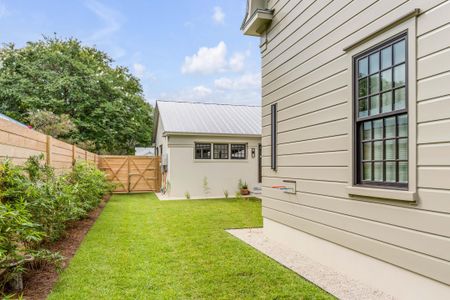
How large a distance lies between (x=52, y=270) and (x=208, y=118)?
1121 centimetres

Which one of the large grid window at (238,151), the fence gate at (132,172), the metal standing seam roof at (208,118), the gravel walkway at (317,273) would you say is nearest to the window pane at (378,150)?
the gravel walkway at (317,273)

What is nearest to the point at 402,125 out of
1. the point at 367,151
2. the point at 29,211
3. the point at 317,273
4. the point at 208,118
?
the point at 367,151

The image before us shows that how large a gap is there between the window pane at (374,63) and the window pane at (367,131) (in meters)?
0.57

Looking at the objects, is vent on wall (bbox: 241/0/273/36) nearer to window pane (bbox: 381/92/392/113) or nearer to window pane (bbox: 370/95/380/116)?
window pane (bbox: 370/95/380/116)

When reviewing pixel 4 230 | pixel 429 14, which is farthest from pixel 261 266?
pixel 429 14

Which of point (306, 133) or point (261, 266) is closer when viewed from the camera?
point (261, 266)

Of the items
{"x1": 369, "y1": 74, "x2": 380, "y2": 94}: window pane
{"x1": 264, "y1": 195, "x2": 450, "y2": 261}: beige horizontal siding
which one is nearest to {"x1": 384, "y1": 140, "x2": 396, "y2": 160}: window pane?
{"x1": 369, "y1": 74, "x2": 380, "y2": 94}: window pane

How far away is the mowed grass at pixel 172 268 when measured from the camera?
3439 mm

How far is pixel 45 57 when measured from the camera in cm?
1903

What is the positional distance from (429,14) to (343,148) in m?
1.65

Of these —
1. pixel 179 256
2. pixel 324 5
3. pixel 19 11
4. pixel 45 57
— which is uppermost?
pixel 19 11

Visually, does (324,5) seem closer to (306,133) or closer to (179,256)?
(306,133)

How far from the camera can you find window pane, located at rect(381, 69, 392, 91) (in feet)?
10.6

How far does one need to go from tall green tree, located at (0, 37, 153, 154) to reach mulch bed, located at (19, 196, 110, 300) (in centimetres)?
1216
